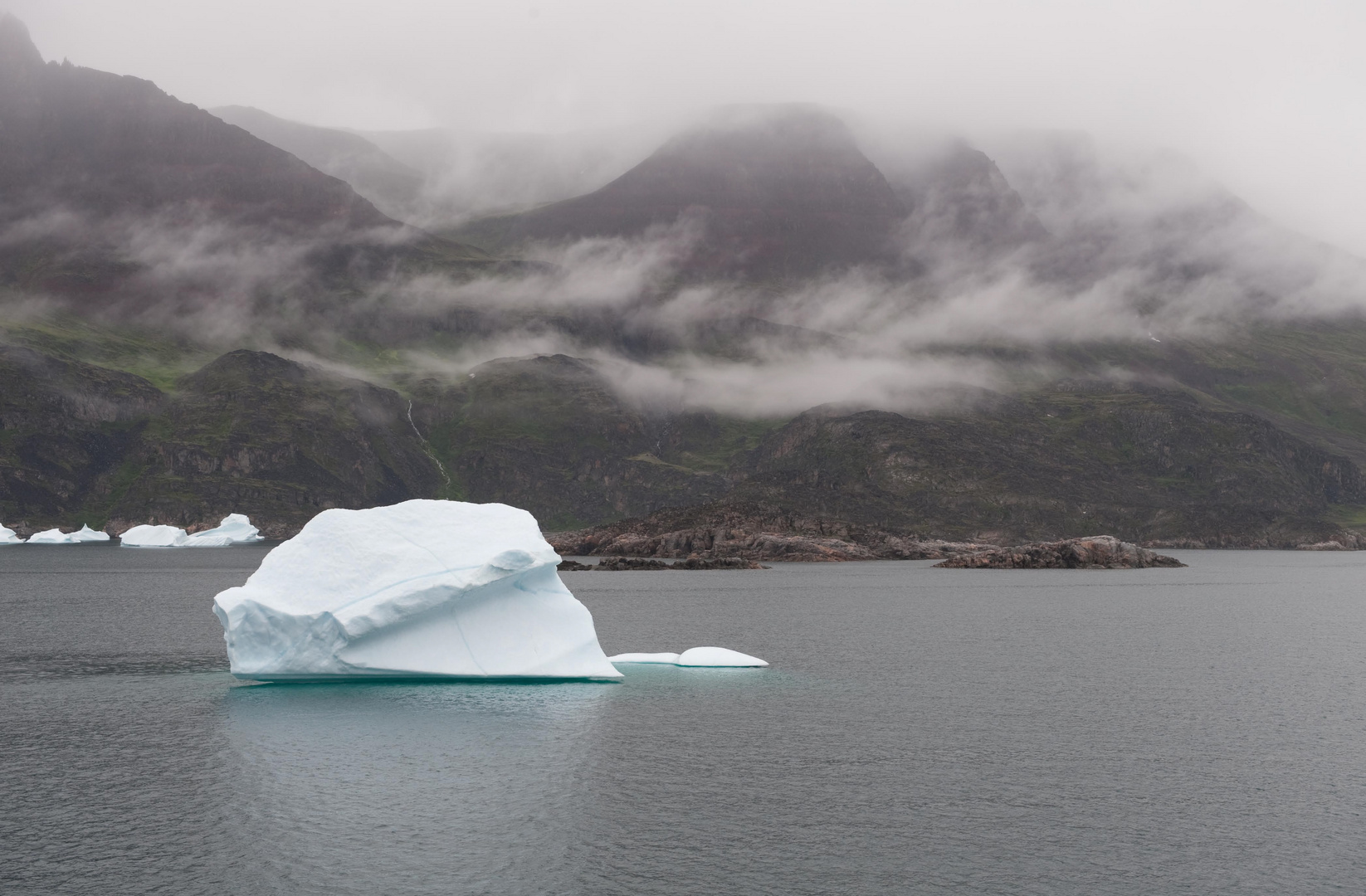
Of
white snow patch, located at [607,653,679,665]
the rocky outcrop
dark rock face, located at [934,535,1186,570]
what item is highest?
dark rock face, located at [934,535,1186,570]

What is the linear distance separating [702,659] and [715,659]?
69 centimetres

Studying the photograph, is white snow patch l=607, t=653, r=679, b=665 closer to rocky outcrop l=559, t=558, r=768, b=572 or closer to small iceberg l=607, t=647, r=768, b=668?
small iceberg l=607, t=647, r=768, b=668

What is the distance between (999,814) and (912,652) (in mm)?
34238

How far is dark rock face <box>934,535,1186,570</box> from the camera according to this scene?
177m

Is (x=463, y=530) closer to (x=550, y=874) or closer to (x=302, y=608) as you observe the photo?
(x=302, y=608)

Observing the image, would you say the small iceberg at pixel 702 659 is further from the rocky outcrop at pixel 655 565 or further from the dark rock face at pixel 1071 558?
the dark rock face at pixel 1071 558

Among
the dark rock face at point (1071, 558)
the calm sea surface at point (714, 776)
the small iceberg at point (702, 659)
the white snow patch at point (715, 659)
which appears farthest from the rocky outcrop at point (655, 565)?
the white snow patch at point (715, 659)

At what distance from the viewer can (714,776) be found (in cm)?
3077

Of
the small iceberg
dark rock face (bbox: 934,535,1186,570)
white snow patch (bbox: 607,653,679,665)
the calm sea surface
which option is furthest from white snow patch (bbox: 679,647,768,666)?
dark rock face (bbox: 934,535,1186,570)

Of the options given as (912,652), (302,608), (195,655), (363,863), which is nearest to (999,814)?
(363,863)

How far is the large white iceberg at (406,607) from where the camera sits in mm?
42844

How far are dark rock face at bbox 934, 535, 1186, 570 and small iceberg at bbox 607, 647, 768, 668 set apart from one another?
424ft

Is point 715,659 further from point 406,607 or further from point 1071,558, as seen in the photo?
point 1071,558

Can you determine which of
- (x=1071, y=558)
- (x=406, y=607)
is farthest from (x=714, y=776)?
(x=1071, y=558)
